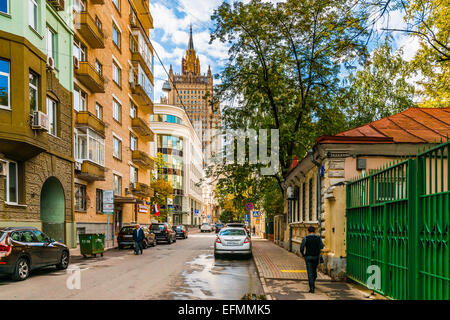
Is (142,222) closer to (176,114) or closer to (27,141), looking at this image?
(27,141)

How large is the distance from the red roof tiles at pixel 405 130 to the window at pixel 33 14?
14.1 m

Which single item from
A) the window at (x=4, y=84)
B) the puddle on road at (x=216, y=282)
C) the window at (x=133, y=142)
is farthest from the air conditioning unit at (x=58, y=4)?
the window at (x=133, y=142)

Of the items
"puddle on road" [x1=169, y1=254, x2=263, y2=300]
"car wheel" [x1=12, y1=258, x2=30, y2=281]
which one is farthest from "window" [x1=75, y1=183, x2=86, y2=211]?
"car wheel" [x1=12, y1=258, x2=30, y2=281]

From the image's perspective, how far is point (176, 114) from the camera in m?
75.6

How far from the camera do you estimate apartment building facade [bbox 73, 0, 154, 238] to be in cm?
2592

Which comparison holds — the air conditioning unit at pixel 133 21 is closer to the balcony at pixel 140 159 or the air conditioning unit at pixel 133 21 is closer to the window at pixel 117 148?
the window at pixel 117 148

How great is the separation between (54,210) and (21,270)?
1093cm

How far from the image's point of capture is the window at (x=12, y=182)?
17427 mm

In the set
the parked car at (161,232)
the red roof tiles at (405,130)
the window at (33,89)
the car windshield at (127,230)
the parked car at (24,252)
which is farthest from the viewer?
A: the parked car at (161,232)

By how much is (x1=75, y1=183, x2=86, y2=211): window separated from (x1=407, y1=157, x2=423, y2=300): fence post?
22378 mm

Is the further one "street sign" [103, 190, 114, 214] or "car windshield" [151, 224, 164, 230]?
"car windshield" [151, 224, 164, 230]

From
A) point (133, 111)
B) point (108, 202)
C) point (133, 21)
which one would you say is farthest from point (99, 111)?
point (133, 21)

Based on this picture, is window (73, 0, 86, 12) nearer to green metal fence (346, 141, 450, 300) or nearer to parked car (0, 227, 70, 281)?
parked car (0, 227, 70, 281)

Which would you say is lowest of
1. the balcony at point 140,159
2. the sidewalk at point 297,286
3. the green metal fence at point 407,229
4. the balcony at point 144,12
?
the sidewalk at point 297,286
